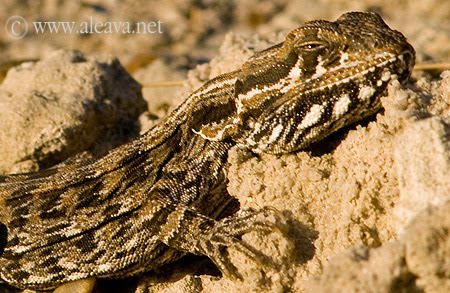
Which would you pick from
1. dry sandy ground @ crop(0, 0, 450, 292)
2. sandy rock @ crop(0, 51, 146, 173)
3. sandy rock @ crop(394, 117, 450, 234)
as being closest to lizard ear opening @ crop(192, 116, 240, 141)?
dry sandy ground @ crop(0, 0, 450, 292)

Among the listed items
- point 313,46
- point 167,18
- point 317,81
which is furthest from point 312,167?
point 167,18

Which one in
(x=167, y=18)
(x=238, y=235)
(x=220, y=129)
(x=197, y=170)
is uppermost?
(x=167, y=18)

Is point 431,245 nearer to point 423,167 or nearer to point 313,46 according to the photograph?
point 423,167

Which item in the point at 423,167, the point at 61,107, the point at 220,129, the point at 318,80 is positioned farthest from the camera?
the point at 61,107

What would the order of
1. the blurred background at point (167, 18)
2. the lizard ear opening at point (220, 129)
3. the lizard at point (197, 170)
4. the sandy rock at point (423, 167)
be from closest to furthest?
the sandy rock at point (423, 167) → the lizard at point (197, 170) → the lizard ear opening at point (220, 129) → the blurred background at point (167, 18)

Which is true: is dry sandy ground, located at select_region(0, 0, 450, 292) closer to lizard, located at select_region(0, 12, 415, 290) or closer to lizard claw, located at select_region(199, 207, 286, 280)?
lizard claw, located at select_region(199, 207, 286, 280)

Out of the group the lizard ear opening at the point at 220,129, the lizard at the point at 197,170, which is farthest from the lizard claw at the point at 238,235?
the lizard ear opening at the point at 220,129

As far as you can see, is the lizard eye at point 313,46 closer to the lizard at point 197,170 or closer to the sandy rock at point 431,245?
the lizard at point 197,170
